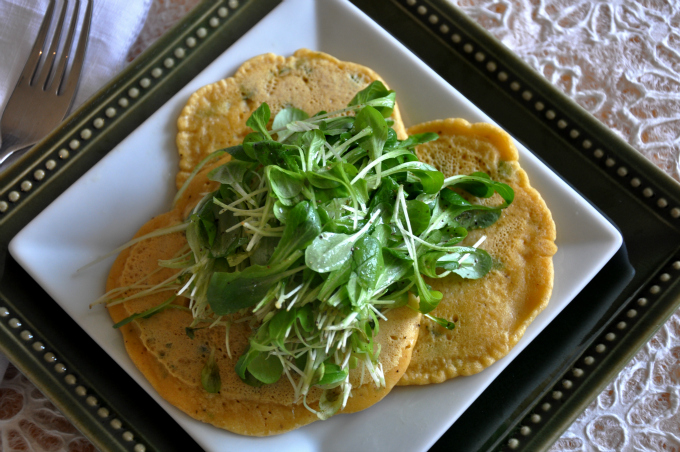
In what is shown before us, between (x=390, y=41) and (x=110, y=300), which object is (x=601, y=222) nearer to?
(x=390, y=41)

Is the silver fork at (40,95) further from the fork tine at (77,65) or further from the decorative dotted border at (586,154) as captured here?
the decorative dotted border at (586,154)

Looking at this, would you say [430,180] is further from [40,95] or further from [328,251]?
[40,95]

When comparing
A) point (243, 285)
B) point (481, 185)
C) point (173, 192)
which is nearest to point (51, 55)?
point (173, 192)

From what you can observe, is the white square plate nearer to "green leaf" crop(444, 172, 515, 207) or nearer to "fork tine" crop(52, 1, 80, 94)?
"green leaf" crop(444, 172, 515, 207)

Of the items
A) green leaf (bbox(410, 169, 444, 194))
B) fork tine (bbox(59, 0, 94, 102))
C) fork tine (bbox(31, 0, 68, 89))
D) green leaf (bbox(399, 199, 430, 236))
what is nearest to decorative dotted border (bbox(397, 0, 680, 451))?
green leaf (bbox(410, 169, 444, 194))

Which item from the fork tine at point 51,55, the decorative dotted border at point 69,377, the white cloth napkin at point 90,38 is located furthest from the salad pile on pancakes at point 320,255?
the fork tine at point 51,55

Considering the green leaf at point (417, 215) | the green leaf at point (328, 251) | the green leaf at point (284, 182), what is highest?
the green leaf at point (417, 215)
